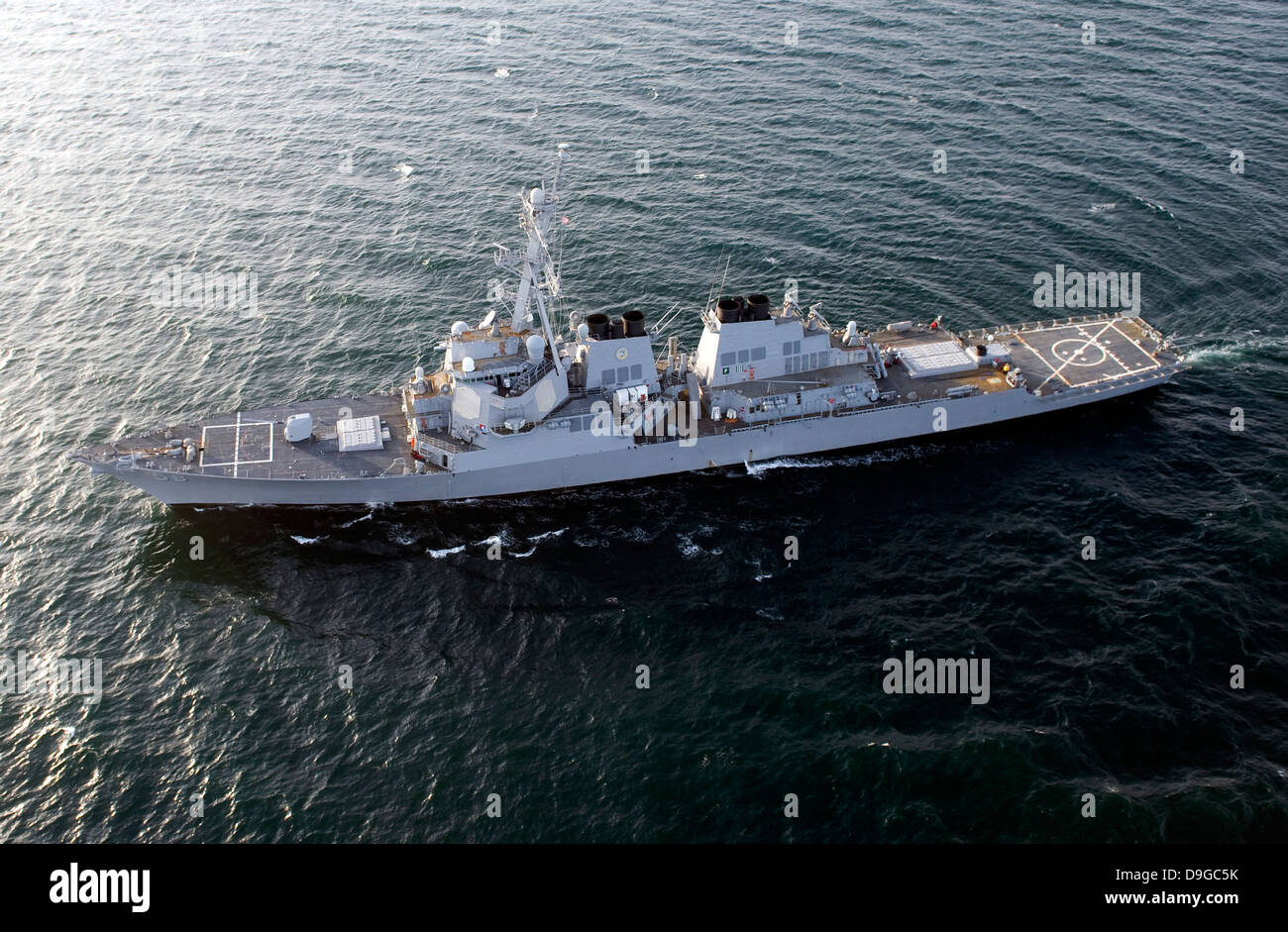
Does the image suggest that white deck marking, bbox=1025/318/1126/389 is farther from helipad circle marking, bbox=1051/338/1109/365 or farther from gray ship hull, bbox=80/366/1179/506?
gray ship hull, bbox=80/366/1179/506

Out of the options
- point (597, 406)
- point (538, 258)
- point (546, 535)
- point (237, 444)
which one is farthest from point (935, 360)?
point (237, 444)

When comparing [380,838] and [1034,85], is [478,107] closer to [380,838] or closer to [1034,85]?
[1034,85]

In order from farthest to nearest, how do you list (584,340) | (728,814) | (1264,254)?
1. (1264,254)
2. (584,340)
3. (728,814)

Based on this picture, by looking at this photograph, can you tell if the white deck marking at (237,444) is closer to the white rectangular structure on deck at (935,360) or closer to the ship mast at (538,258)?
the ship mast at (538,258)

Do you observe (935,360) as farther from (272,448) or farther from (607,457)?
(272,448)

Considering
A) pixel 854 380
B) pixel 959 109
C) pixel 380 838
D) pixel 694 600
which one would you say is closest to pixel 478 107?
pixel 959 109

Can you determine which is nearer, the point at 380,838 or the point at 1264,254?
the point at 380,838
